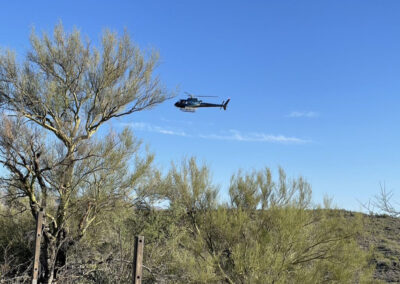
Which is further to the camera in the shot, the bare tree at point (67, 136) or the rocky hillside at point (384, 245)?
the rocky hillside at point (384, 245)

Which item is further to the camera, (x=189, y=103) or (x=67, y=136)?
(x=189, y=103)

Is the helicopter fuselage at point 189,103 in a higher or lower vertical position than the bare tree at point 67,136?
higher

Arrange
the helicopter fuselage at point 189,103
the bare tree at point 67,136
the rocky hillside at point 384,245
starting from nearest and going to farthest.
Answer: the bare tree at point 67,136 → the rocky hillside at point 384,245 → the helicopter fuselage at point 189,103

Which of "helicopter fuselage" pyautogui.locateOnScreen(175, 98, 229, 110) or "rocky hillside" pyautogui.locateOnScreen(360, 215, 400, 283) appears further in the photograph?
"helicopter fuselage" pyautogui.locateOnScreen(175, 98, 229, 110)

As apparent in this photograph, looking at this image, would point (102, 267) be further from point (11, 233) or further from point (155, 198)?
point (11, 233)

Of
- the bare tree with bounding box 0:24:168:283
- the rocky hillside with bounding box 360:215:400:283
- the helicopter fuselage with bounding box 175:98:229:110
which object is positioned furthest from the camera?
→ the helicopter fuselage with bounding box 175:98:229:110

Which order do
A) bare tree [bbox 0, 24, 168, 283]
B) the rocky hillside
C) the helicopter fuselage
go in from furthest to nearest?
1. the helicopter fuselage
2. the rocky hillside
3. bare tree [bbox 0, 24, 168, 283]

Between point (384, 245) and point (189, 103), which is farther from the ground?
point (189, 103)

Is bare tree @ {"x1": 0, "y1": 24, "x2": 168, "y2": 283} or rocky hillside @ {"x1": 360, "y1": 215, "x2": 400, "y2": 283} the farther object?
rocky hillside @ {"x1": 360, "y1": 215, "x2": 400, "y2": 283}

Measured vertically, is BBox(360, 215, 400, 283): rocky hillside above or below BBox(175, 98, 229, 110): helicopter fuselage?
below

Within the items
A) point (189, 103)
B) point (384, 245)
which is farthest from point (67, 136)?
point (384, 245)

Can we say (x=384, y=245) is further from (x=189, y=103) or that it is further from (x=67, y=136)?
(x=67, y=136)

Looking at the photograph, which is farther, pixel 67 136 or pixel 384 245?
pixel 384 245

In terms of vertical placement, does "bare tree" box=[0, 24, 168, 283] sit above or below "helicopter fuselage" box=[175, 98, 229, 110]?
below
